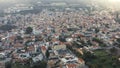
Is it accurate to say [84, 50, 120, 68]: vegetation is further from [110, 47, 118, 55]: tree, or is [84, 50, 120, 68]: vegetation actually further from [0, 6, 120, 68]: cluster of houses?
[0, 6, 120, 68]: cluster of houses

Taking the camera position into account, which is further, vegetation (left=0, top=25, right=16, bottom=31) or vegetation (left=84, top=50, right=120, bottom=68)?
vegetation (left=0, top=25, right=16, bottom=31)

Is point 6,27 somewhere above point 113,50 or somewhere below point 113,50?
below

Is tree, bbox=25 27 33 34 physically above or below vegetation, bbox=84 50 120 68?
below

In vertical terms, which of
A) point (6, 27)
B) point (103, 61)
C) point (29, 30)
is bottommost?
point (6, 27)

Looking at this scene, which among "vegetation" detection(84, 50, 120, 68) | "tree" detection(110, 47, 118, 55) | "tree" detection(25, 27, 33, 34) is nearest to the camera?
"vegetation" detection(84, 50, 120, 68)

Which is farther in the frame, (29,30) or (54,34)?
(29,30)

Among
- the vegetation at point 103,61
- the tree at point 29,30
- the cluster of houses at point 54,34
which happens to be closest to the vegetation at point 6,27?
the cluster of houses at point 54,34

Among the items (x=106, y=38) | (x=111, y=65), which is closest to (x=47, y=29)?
(x=106, y=38)

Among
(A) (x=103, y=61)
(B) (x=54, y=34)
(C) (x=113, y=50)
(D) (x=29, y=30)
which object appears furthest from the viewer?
(D) (x=29, y=30)

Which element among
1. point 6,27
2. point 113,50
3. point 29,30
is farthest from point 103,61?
point 6,27

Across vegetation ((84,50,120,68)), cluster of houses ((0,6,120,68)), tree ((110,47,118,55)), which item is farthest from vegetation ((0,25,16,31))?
vegetation ((84,50,120,68))

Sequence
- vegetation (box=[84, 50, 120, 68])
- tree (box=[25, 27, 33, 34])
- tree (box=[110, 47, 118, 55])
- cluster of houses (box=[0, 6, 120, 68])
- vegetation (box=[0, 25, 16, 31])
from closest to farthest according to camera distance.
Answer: vegetation (box=[84, 50, 120, 68])
cluster of houses (box=[0, 6, 120, 68])
tree (box=[110, 47, 118, 55])
tree (box=[25, 27, 33, 34])
vegetation (box=[0, 25, 16, 31])

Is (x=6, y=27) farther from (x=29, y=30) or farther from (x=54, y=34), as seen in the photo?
(x=54, y=34)
